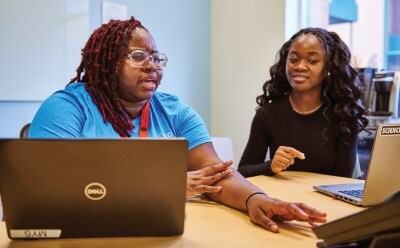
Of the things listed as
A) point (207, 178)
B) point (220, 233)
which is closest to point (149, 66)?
point (207, 178)

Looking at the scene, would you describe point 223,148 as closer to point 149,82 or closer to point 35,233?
point 149,82

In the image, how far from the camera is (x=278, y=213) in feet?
3.48

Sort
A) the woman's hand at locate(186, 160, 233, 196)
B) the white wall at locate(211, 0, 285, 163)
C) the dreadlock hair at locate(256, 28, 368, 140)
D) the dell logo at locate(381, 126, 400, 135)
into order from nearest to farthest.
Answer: the dell logo at locate(381, 126, 400, 135) < the woman's hand at locate(186, 160, 233, 196) < the dreadlock hair at locate(256, 28, 368, 140) < the white wall at locate(211, 0, 285, 163)

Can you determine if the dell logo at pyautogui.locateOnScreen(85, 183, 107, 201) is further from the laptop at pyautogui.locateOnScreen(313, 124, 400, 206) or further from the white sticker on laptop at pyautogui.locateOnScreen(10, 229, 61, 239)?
the laptop at pyautogui.locateOnScreen(313, 124, 400, 206)

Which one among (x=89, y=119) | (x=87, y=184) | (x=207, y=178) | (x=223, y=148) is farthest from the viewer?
(x=223, y=148)

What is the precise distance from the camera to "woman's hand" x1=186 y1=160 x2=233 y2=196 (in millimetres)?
1317

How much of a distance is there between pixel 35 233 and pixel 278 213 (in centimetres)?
56

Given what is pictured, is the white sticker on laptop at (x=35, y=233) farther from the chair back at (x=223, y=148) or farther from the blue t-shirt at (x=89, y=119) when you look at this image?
the chair back at (x=223, y=148)

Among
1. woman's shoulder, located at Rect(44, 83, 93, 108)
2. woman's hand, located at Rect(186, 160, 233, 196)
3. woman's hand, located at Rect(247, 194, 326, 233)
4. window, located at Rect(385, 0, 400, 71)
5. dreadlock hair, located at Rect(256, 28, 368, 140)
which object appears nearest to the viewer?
woman's hand, located at Rect(247, 194, 326, 233)

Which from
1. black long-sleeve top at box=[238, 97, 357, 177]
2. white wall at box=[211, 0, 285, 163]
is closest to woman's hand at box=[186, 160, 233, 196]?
→ black long-sleeve top at box=[238, 97, 357, 177]

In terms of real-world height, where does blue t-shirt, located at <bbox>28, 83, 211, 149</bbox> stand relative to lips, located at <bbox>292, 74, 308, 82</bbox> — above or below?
below

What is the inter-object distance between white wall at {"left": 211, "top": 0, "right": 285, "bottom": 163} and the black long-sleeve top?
125cm

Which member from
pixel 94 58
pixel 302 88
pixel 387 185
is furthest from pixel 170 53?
pixel 387 185

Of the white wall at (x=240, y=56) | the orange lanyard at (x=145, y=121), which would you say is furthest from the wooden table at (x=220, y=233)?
the white wall at (x=240, y=56)
